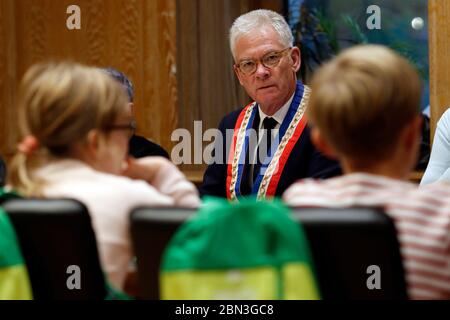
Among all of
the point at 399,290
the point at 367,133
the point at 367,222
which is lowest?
the point at 399,290

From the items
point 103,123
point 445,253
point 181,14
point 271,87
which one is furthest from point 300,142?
point 181,14

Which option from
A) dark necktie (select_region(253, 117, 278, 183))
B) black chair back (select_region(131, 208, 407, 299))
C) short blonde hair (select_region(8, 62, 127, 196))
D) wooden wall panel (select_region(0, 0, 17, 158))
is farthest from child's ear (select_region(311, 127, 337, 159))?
wooden wall panel (select_region(0, 0, 17, 158))

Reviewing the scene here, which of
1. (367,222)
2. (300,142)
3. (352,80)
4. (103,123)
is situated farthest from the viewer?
(300,142)

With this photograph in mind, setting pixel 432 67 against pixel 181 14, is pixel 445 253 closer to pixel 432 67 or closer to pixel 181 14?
pixel 432 67

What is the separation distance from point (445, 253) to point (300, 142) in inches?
64.3

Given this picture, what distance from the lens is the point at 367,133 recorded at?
5.21ft

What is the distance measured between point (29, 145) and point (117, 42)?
325cm

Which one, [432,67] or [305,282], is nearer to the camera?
[305,282]

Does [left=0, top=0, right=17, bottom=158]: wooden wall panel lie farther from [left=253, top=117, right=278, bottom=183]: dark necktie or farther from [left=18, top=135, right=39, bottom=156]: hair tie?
[left=18, top=135, right=39, bottom=156]: hair tie

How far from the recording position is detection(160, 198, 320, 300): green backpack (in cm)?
145

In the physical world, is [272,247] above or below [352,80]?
below

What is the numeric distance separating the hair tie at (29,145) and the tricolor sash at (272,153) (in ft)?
4.57

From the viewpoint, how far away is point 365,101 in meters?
1.56

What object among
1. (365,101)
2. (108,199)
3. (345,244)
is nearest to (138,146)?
(108,199)
